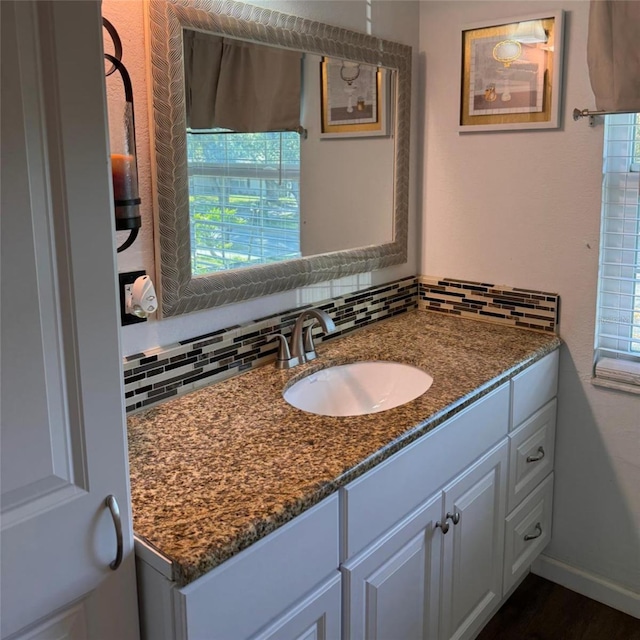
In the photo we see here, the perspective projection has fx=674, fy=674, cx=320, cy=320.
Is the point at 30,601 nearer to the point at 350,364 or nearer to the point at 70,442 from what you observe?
the point at 70,442

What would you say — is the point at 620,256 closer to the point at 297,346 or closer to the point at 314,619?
the point at 297,346

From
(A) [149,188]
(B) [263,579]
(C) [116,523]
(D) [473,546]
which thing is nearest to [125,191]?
(A) [149,188]

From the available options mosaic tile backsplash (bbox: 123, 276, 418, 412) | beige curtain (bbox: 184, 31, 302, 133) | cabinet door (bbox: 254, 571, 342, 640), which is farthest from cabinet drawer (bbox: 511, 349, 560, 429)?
beige curtain (bbox: 184, 31, 302, 133)

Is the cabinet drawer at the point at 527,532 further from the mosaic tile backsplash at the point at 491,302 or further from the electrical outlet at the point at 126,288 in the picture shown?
the electrical outlet at the point at 126,288

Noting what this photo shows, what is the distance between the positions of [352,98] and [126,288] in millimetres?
955

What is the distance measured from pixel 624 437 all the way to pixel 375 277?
3.04ft

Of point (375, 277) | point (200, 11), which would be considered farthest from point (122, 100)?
point (375, 277)

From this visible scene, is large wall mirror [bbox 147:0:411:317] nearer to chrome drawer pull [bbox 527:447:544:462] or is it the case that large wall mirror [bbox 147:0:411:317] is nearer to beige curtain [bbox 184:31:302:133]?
beige curtain [bbox 184:31:302:133]

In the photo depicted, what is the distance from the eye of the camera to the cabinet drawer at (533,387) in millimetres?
1900

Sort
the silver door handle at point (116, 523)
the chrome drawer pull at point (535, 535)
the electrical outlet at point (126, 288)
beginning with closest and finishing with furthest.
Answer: the silver door handle at point (116, 523) < the electrical outlet at point (126, 288) < the chrome drawer pull at point (535, 535)

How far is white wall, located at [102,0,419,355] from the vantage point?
143 centimetres

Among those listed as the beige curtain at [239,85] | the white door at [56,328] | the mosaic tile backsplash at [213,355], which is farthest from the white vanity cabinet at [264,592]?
the beige curtain at [239,85]

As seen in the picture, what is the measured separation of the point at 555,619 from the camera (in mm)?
2137

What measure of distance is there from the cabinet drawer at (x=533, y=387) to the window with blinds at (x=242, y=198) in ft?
2.42
